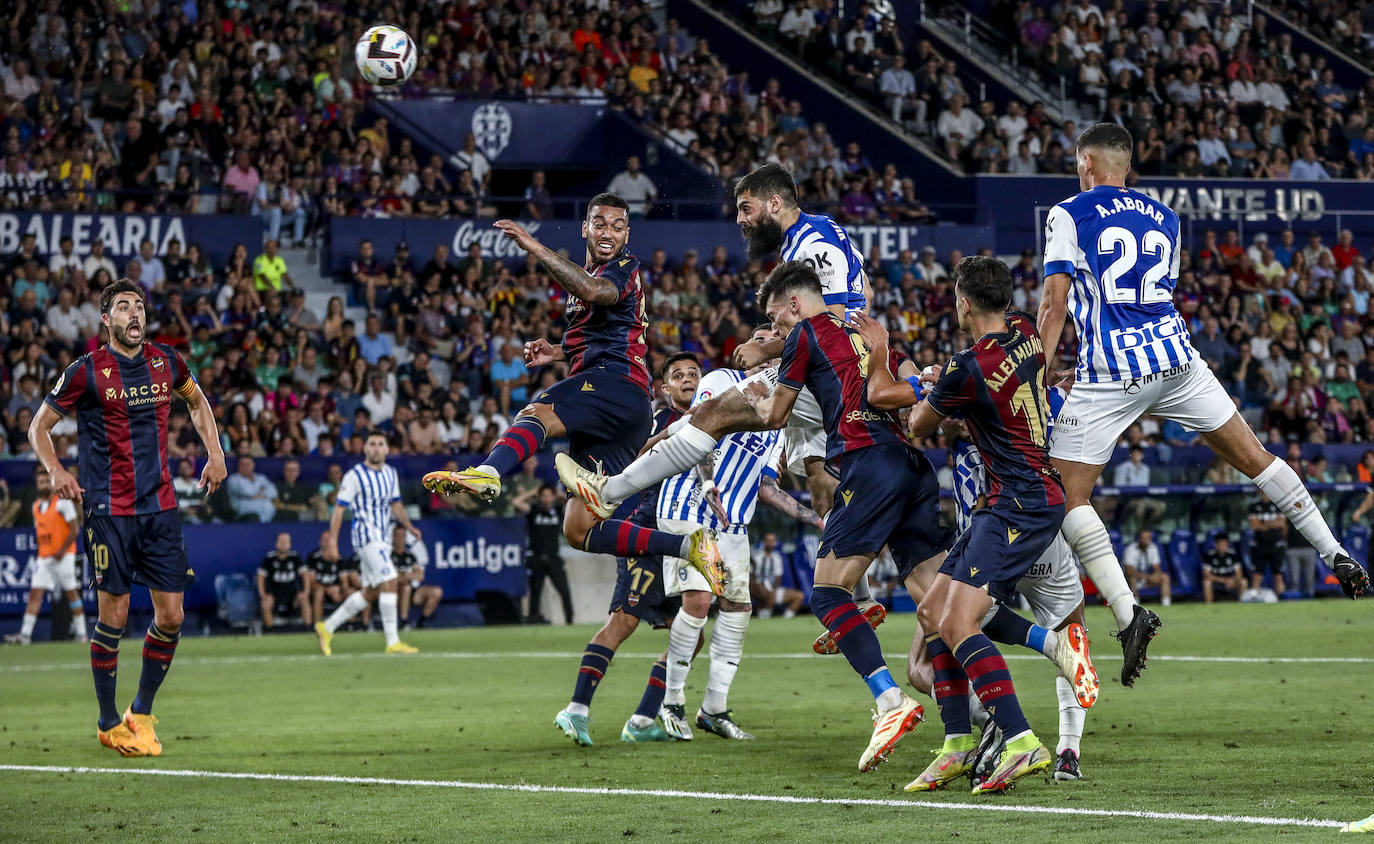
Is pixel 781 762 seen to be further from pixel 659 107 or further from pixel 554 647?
pixel 659 107

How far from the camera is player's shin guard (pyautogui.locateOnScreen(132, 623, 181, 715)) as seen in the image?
34.4ft

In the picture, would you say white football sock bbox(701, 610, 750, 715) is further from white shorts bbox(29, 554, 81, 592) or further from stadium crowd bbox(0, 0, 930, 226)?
stadium crowd bbox(0, 0, 930, 226)

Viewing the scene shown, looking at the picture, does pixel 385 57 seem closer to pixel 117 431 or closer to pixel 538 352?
pixel 117 431

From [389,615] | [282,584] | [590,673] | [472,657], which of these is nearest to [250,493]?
[282,584]

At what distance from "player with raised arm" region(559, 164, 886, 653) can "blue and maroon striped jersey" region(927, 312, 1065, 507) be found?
4.34ft

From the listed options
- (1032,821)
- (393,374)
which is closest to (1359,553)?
(393,374)

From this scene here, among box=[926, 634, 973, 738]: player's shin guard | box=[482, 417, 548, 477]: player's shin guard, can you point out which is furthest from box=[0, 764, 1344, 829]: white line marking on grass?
box=[482, 417, 548, 477]: player's shin guard

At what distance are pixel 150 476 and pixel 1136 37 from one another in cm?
2888

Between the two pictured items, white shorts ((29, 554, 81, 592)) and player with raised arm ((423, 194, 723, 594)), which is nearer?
player with raised arm ((423, 194, 723, 594))

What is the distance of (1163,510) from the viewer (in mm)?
24828

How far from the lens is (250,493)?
71.6 ft

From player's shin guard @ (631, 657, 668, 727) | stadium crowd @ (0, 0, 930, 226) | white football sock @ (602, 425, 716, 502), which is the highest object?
stadium crowd @ (0, 0, 930, 226)

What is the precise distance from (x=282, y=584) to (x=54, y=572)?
2.81 meters

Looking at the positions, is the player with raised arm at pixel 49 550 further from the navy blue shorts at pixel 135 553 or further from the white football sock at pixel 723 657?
the white football sock at pixel 723 657
